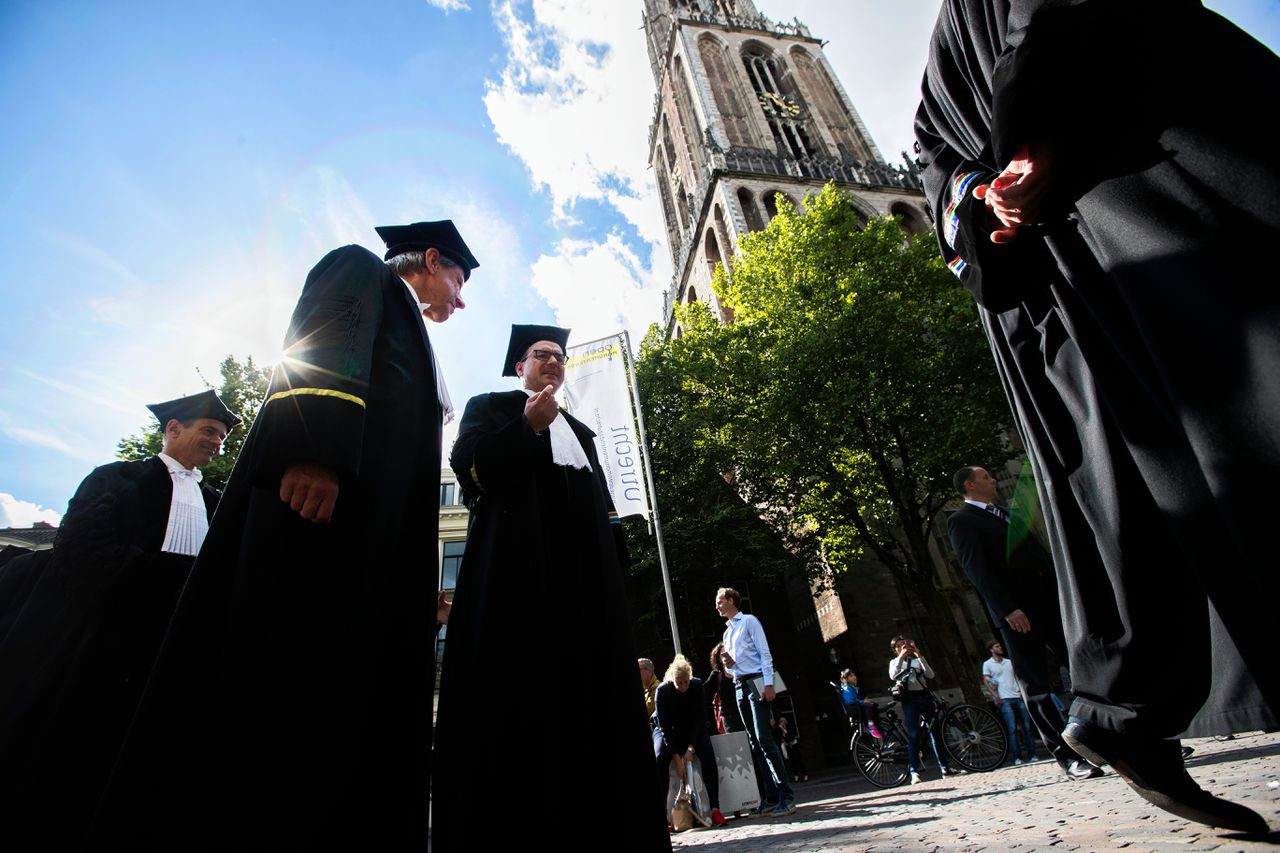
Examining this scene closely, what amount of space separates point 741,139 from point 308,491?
3831cm

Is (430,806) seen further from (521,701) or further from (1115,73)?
(1115,73)

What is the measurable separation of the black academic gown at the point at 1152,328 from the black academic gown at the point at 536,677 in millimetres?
1364

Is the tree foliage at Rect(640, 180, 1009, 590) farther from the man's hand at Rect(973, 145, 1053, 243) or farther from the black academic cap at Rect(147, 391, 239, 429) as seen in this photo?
the man's hand at Rect(973, 145, 1053, 243)

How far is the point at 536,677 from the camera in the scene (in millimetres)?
2041

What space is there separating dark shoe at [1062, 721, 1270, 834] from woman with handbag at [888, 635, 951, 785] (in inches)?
286

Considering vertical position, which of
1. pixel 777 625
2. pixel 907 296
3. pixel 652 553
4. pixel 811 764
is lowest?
pixel 811 764

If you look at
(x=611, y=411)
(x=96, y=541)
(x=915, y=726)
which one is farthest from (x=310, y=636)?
(x=611, y=411)

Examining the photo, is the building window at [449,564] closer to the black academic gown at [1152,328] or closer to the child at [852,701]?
the child at [852,701]

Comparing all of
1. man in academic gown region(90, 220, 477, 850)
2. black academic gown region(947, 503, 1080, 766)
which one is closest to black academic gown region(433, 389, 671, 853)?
man in academic gown region(90, 220, 477, 850)

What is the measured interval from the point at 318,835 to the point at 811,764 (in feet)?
73.6

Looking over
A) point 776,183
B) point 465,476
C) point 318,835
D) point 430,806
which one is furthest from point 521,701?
point 776,183

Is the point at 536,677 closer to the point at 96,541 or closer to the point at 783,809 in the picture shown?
the point at 96,541

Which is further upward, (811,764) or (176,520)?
(176,520)

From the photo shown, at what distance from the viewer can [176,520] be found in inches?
131
